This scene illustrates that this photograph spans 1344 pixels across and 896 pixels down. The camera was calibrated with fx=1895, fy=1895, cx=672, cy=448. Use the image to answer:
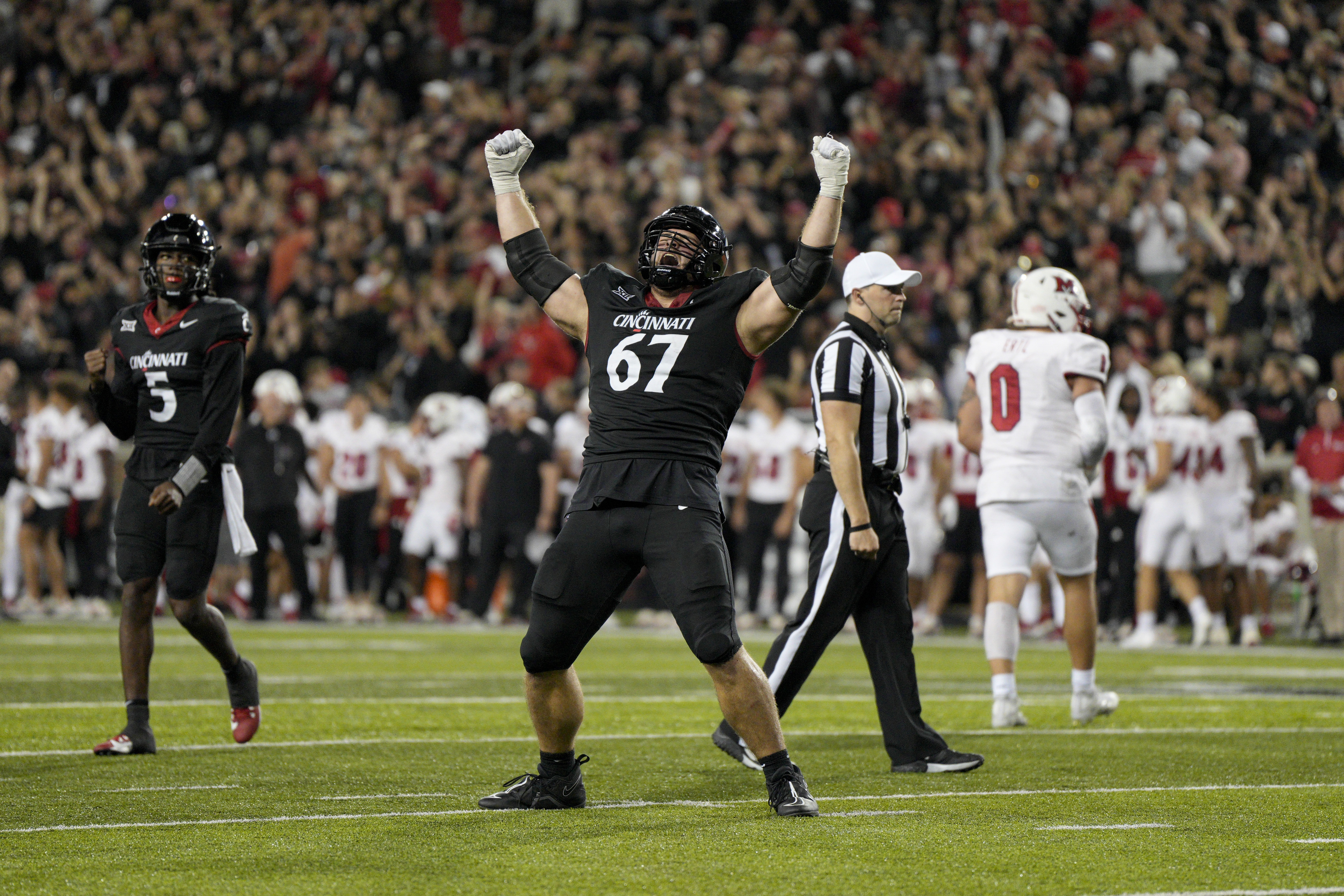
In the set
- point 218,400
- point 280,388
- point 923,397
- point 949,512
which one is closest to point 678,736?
point 218,400

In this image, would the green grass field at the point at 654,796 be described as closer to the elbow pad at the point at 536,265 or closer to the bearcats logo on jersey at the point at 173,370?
the bearcats logo on jersey at the point at 173,370

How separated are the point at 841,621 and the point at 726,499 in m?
11.0

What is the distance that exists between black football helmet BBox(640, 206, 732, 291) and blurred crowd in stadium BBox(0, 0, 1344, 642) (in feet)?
33.0

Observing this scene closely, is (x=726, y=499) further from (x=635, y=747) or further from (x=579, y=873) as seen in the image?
(x=579, y=873)

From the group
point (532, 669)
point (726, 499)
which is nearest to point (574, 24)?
point (726, 499)

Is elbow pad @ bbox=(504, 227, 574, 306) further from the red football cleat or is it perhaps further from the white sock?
the white sock

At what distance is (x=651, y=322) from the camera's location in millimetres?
5902

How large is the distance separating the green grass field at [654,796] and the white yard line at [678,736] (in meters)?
0.03

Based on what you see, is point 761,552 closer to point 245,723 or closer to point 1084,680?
point 1084,680

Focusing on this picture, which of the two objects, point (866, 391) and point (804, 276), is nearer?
point (804, 276)

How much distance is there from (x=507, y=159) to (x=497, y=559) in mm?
12061

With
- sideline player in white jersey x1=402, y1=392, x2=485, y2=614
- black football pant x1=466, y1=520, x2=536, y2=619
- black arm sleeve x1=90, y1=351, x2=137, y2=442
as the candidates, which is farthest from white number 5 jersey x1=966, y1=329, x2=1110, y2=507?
sideline player in white jersey x1=402, y1=392, x2=485, y2=614

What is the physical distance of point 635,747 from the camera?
7887mm

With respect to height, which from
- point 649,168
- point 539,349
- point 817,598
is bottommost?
point 817,598
